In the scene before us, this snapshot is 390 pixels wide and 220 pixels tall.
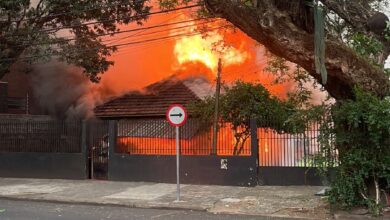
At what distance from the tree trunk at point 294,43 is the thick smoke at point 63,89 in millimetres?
15399

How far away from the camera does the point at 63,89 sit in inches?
1044

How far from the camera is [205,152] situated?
50.4ft

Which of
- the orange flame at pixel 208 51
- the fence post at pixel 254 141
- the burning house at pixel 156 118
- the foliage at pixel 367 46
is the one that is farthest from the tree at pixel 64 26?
the foliage at pixel 367 46

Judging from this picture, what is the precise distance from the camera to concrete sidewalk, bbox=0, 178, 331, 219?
10820mm

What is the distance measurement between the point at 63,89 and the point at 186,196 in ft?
51.3

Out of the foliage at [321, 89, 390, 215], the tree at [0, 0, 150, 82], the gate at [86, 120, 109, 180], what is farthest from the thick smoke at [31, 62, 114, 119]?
the foliage at [321, 89, 390, 215]

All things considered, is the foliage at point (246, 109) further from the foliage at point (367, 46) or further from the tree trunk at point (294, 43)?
the tree trunk at point (294, 43)

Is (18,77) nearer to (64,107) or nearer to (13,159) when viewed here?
(64,107)

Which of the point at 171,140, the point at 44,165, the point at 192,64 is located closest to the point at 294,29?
the point at 171,140

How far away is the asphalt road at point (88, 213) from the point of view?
10.1 m

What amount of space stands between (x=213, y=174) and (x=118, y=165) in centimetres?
338

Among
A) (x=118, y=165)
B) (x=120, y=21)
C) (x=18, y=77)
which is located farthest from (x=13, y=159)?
(x=18, y=77)

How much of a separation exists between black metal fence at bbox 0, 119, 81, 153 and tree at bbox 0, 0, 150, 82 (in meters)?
2.41

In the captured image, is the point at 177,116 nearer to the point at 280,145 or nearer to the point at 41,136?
the point at 280,145
